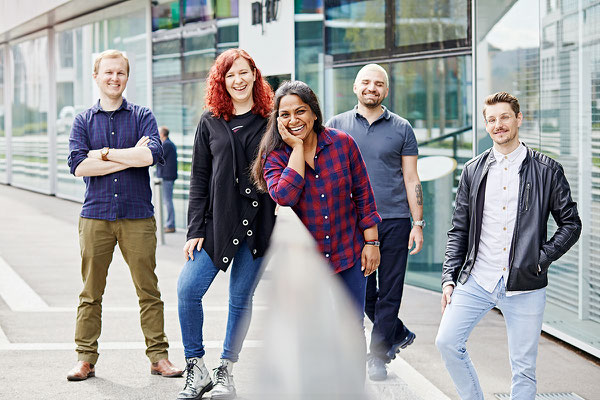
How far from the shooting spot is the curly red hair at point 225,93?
15.7ft

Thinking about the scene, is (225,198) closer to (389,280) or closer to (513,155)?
(389,280)

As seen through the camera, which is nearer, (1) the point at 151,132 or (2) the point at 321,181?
(2) the point at 321,181

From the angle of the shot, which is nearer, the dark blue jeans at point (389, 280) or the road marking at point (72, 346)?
the dark blue jeans at point (389, 280)

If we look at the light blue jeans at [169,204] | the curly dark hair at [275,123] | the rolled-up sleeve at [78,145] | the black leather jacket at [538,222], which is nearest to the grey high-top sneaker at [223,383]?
the curly dark hair at [275,123]

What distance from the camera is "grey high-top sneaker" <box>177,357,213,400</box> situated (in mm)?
4988

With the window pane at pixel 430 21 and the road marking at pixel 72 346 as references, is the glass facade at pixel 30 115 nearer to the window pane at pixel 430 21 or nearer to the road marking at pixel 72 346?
the window pane at pixel 430 21

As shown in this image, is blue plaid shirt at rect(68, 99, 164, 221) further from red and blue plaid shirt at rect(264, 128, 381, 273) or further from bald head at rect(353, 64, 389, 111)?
red and blue plaid shirt at rect(264, 128, 381, 273)

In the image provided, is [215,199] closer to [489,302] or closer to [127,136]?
[127,136]

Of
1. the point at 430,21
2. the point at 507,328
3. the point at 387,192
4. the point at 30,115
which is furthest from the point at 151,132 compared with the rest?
the point at 30,115

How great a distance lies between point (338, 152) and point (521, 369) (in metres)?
1.31

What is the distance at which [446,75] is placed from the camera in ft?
29.7

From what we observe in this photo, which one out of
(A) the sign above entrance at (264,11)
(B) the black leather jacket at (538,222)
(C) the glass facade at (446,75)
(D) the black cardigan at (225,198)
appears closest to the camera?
(B) the black leather jacket at (538,222)

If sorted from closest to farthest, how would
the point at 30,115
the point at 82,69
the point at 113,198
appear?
the point at 113,198 → the point at 82,69 → the point at 30,115

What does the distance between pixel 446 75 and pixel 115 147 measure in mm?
4511
